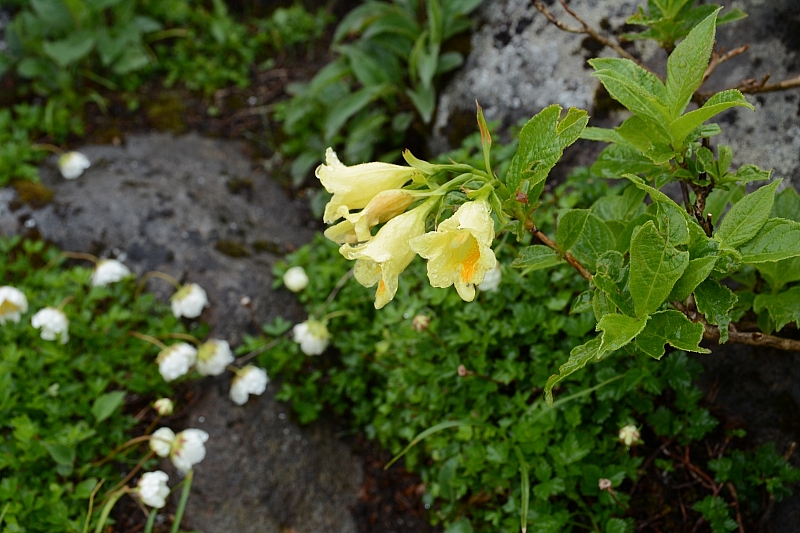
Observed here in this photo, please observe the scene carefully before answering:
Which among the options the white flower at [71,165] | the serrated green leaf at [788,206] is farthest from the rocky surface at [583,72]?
the white flower at [71,165]

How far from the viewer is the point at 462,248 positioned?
4.75 ft

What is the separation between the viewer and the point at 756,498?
2154 millimetres

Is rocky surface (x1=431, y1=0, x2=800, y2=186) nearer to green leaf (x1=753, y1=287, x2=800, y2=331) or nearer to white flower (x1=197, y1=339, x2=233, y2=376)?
green leaf (x1=753, y1=287, x2=800, y2=331)

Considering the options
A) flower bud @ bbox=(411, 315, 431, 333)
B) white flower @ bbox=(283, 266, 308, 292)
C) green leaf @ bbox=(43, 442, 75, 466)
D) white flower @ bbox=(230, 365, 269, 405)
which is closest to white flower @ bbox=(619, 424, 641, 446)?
flower bud @ bbox=(411, 315, 431, 333)

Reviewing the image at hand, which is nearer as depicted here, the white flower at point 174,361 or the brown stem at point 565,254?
the brown stem at point 565,254

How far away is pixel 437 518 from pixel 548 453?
670 millimetres

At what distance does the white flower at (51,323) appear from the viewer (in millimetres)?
2758

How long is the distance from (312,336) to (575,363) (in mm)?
1673

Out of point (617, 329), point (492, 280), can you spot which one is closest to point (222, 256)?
point (492, 280)

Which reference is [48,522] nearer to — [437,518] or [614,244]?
[437,518]

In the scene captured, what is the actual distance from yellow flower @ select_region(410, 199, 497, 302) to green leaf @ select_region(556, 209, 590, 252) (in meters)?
0.33

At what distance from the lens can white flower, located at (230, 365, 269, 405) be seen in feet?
9.31

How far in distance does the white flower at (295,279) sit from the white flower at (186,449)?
2.69 feet

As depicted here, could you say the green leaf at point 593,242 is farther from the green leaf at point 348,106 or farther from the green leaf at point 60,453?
the green leaf at point 348,106
